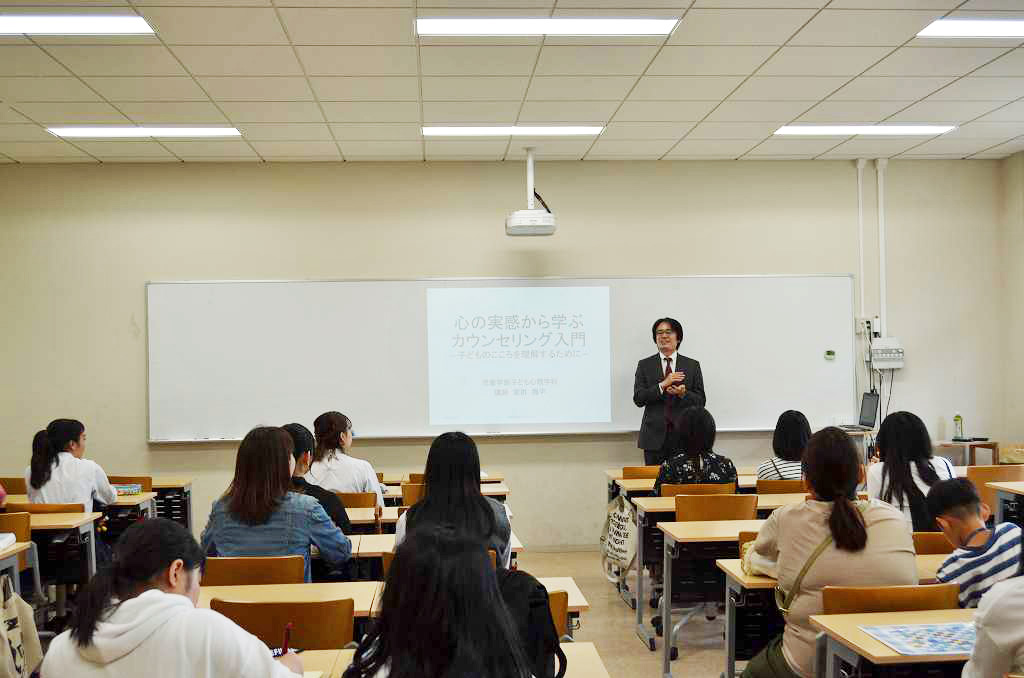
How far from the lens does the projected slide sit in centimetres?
732

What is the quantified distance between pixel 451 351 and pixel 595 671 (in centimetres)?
523

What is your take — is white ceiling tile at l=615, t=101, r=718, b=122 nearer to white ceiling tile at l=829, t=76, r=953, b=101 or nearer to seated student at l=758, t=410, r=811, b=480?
white ceiling tile at l=829, t=76, r=953, b=101

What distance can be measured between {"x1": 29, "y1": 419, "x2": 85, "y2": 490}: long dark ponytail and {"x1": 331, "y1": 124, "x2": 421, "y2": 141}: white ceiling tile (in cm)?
268

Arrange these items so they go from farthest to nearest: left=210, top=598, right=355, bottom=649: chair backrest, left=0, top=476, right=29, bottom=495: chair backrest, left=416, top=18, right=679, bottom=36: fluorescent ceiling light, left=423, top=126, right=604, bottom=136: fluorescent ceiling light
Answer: left=423, top=126, right=604, bottom=136: fluorescent ceiling light
left=0, top=476, right=29, bottom=495: chair backrest
left=416, top=18, right=679, bottom=36: fluorescent ceiling light
left=210, top=598, right=355, bottom=649: chair backrest

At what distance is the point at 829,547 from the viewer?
276cm

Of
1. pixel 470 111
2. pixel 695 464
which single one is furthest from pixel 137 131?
pixel 695 464

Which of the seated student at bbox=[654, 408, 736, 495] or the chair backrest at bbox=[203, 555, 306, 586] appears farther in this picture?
the seated student at bbox=[654, 408, 736, 495]

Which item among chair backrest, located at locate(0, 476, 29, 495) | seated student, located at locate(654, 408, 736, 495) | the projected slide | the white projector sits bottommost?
chair backrest, located at locate(0, 476, 29, 495)

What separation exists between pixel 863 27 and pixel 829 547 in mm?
2942

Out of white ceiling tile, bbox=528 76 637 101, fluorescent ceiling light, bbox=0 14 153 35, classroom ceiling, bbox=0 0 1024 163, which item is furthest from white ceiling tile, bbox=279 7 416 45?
white ceiling tile, bbox=528 76 637 101

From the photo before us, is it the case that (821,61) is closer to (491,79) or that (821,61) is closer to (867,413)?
(491,79)

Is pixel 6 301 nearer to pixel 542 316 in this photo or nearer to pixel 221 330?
pixel 221 330

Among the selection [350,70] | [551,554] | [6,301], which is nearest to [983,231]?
[551,554]

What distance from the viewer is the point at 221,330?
7219mm
